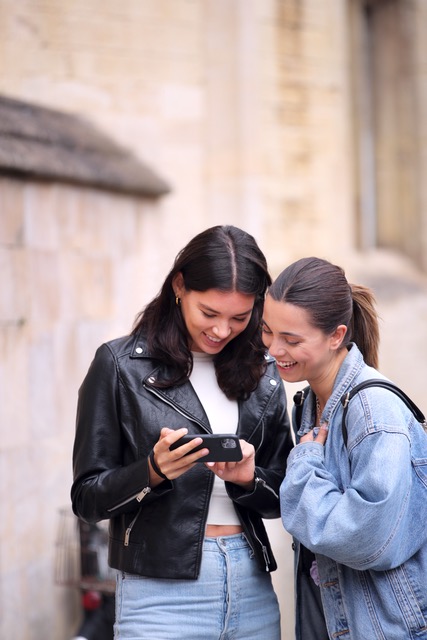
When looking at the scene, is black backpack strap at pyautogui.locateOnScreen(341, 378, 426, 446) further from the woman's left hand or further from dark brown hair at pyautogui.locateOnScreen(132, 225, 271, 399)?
dark brown hair at pyautogui.locateOnScreen(132, 225, 271, 399)

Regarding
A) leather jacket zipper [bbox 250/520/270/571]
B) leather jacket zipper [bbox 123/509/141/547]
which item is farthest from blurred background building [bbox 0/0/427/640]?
leather jacket zipper [bbox 123/509/141/547]

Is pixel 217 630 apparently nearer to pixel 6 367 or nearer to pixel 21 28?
pixel 6 367

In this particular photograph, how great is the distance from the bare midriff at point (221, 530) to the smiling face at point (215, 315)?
425 millimetres

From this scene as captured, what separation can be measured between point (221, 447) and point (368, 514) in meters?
0.38

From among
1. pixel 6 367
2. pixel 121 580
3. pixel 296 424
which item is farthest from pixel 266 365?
pixel 6 367

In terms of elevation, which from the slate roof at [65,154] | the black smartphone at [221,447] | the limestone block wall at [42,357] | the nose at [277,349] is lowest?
the limestone block wall at [42,357]

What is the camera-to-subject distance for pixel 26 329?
566cm

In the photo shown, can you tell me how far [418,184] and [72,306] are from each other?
4.07 metres

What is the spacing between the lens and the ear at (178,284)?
2484mm

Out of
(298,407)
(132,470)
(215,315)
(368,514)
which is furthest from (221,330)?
(368,514)

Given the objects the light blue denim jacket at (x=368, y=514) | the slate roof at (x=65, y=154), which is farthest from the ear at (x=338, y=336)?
the slate roof at (x=65, y=154)

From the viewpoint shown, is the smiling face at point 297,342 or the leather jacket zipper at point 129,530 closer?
the smiling face at point 297,342

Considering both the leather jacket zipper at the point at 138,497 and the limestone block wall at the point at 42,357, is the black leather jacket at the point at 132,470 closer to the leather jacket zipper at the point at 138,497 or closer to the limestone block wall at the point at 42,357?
the leather jacket zipper at the point at 138,497

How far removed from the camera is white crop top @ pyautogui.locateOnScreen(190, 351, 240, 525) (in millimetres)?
2401
